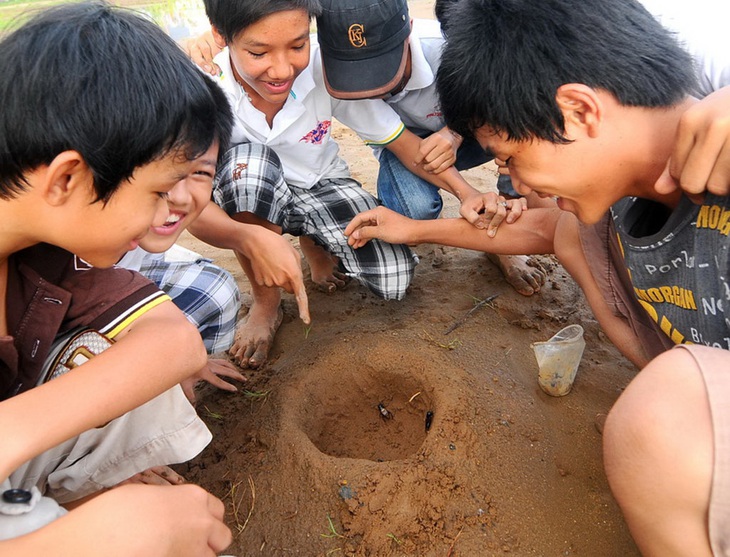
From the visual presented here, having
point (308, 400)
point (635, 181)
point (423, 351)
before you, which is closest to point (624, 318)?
point (635, 181)

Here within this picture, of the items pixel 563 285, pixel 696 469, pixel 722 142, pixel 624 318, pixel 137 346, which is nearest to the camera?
pixel 696 469

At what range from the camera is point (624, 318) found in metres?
1.77

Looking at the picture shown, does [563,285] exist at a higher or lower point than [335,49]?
lower

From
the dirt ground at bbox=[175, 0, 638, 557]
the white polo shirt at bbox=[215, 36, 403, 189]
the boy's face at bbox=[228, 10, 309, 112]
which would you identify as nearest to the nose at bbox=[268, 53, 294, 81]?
the boy's face at bbox=[228, 10, 309, 112]

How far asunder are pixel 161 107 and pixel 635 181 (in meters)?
1.12

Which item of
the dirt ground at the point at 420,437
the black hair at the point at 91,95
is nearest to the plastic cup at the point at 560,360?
the dirt ground at the point at 420,437

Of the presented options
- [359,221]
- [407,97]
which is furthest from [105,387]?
[407,97]

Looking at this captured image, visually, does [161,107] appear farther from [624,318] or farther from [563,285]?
[563,285]

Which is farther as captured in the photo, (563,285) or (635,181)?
(563,285)

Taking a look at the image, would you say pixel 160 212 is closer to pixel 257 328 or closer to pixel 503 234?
pixel 257 328

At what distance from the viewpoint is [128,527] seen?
1042 mm

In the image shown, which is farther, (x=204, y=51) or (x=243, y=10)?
(x=204, y=51)

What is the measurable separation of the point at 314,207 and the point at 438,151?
0.57m

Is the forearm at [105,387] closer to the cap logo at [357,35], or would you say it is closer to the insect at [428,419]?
the insect at [428,419]
